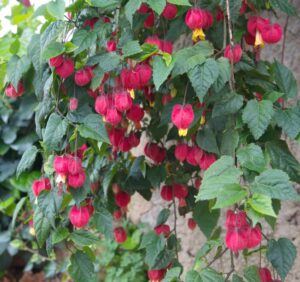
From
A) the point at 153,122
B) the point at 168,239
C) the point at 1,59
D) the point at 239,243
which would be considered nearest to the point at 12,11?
the point at 1,59

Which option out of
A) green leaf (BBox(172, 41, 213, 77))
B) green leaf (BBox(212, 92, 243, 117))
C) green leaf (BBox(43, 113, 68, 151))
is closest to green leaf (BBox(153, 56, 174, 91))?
green leaf (BBox(172, 41, 213, 77))

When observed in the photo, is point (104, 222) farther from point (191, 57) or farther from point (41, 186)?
point (191, 57)

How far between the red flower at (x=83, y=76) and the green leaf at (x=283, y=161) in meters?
0.43

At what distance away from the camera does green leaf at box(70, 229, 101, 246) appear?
123cm

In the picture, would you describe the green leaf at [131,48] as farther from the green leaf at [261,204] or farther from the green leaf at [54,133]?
the green leaf at [261,204]

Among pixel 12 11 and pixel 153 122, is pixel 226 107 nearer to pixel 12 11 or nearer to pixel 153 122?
pixel 153 122

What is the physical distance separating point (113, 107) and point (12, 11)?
1270 mm

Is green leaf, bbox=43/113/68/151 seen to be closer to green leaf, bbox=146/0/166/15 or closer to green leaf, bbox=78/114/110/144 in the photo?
green leaf, bbox=78/114/110/144

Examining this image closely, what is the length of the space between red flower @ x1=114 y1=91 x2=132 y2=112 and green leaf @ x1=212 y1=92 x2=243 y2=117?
7.8 inches

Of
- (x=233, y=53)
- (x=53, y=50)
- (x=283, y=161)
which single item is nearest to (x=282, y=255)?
(x=283, y=161)

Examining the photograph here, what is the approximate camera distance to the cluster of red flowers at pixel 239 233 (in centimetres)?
93

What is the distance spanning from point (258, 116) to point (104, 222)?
0.49 metres

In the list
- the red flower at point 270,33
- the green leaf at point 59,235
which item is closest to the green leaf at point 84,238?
the green leaf at point 59,235

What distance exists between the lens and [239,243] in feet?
3.04
